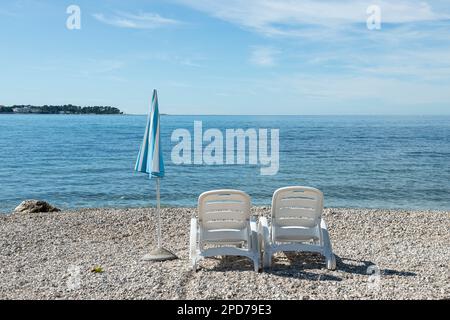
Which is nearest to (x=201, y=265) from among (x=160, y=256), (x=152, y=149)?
(x=160, y=256)

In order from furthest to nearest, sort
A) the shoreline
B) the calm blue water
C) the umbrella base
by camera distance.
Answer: the calm blue water
the umbrella base
the shoreline

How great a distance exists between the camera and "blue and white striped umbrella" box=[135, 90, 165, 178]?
751 cm

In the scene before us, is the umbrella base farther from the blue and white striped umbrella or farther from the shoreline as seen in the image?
the blue and white striped umbrella

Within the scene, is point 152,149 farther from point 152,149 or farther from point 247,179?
point 247,179

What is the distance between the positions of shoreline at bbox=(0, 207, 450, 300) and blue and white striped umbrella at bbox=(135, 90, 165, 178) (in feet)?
4.79

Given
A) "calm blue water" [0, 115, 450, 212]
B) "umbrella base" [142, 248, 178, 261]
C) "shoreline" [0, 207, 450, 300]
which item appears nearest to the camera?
"shoreline" [0, 207, 450, 300]

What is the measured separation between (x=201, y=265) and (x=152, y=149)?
1.95 metres

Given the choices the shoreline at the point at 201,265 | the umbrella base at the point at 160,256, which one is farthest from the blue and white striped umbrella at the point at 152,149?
the shoreline at the point at 201,265

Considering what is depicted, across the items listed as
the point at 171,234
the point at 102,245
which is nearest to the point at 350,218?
the point at 171,234

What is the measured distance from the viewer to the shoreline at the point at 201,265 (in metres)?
6.16

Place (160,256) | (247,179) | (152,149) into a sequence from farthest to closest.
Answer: (247,179) → (160,256) → (152,149)

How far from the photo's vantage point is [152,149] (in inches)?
297

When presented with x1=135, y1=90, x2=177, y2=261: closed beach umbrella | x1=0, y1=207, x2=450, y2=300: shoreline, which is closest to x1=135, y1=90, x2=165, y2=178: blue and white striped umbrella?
x1=135, y1=90, x2=177, y2=261: closed beach umbrella

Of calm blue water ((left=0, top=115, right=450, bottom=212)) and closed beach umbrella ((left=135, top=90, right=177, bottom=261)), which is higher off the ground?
closed beach umbrella ((left=135, top=90, right=177, bottom=261))
